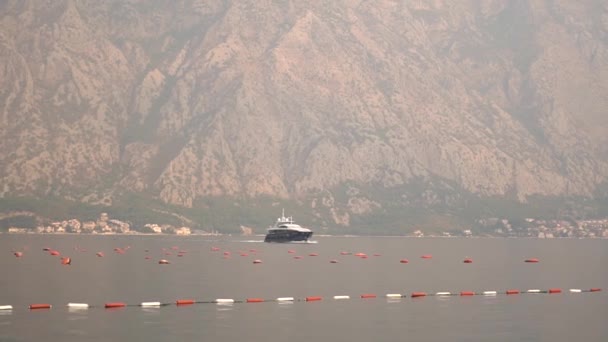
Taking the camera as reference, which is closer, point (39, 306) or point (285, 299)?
point (39, 306)

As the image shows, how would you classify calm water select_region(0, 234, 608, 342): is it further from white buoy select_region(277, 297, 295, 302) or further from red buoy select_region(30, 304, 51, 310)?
white buoy select_region(277, 297, 295, 302)

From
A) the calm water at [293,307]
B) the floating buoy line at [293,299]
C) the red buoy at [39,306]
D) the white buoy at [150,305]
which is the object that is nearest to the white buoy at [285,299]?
the floating buoy line at [293,299]

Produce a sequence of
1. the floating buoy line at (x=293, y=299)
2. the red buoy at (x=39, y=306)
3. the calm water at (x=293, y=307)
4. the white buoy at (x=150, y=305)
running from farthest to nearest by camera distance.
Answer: the white buoy at (x=150, y=305) → the floating buoy line at (x=293, y=299) → the red buoy at (x=39, y=306) → the calm water at (x=293, y=307)

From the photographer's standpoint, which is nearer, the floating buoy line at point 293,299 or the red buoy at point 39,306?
the red buoy at point 39,306

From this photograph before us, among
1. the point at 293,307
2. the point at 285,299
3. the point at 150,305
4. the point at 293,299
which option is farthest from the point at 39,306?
the point at 293,299

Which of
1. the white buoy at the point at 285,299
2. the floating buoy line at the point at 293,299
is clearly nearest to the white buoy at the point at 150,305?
the floating buoy line at the point at 293,299

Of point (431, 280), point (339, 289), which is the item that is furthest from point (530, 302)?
point (431, 280)

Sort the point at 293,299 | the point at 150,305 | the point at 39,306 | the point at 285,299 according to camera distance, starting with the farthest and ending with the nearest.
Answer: the point at 293,299
the point at 285,299
the point at 150,305
the point at 39,306

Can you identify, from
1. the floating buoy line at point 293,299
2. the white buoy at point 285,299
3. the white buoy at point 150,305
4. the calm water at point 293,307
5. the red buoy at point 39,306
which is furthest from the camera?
the white buoy at point 285,299

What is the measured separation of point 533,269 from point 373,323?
99403 millimetres

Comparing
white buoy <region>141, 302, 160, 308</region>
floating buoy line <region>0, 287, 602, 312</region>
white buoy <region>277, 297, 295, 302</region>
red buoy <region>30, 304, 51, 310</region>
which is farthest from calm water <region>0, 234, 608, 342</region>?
white buoy <region>277, 297, 295, 302</region>

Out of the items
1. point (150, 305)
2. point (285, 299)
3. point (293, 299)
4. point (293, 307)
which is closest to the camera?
point (150, 305)

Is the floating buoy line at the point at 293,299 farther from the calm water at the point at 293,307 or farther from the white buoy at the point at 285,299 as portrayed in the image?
the calm water at the point at 293,307

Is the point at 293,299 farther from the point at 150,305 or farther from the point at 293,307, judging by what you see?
the point at 150,305
